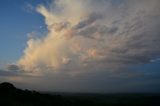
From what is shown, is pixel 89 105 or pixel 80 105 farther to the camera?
pixel 89 105

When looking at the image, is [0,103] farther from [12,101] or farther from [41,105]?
[41,105]

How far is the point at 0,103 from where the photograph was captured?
4969cm

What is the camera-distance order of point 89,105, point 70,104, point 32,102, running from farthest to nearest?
1. point 89,105
2. point 70,104
3. point 32,102

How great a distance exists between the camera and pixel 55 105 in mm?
57625

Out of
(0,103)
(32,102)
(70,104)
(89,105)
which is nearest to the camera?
(0,103)

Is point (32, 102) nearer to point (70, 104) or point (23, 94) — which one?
point (23, 94)

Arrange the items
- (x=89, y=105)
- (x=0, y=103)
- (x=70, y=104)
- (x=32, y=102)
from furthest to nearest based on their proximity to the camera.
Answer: (x=89, y=105), (x=70, y=104), (x=32, y=102), (x=0, y=103)

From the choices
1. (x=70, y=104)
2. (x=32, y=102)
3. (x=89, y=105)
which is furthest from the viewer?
(x=89, y=105)

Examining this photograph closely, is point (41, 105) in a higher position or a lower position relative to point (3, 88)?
lower

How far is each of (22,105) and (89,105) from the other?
2303cm

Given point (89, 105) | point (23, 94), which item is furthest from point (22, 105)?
point (89, 105)

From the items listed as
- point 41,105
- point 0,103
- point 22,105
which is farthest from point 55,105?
point 0,103

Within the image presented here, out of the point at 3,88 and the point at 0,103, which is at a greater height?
the point at 3,88

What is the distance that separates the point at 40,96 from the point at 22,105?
9.74 metres
